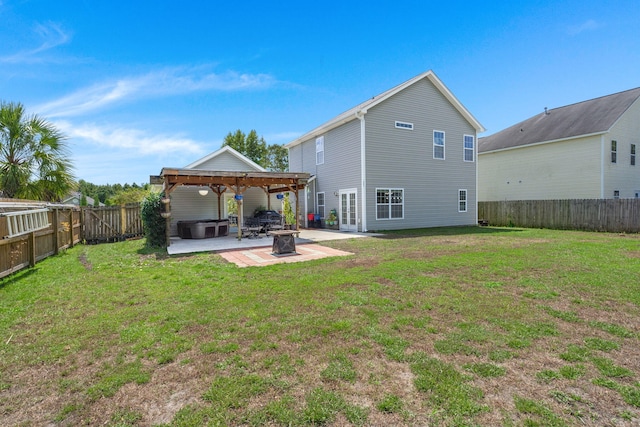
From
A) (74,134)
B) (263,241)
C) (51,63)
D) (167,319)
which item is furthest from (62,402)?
(51,63)

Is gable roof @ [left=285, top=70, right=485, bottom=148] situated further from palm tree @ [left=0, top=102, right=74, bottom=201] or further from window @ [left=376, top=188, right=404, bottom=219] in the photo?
palm tree @ [left=0, top=102, right=74, bottom=201]

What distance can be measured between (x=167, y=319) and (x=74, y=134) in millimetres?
11053

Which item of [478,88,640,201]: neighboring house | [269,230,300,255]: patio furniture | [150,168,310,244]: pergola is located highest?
[478,88,640,201]: neighboring house

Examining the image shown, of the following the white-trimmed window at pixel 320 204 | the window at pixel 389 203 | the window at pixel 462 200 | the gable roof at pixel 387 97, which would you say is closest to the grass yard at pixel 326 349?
the window at pixel 389 203

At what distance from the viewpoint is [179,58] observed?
1292 cm

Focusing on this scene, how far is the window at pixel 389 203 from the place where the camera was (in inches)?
582

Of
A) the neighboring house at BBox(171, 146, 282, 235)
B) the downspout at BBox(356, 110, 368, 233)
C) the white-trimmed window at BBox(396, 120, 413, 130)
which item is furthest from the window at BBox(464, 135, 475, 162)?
the neighboring house at BBox(171, 146, 282, 235)

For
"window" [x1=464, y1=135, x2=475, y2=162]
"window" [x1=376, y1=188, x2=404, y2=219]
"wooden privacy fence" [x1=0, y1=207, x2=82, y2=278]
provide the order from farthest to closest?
"window" [x1=464, y1=135, x2=475, y2=162]
"window" [x1=376, y1=188, x2=404, y2=219]
"wooden privacy fence" [x1=0, y1=207, x2=82, y2=278]

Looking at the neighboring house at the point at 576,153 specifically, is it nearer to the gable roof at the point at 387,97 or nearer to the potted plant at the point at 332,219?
the gable roof at the point at 387,97

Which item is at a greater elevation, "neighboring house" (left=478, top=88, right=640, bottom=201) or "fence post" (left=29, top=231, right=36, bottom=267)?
"neighboring house" (left=478, top=88, right=640, bottom=201)

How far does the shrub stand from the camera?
1107 cm

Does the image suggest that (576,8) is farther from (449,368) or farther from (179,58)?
(179,58)

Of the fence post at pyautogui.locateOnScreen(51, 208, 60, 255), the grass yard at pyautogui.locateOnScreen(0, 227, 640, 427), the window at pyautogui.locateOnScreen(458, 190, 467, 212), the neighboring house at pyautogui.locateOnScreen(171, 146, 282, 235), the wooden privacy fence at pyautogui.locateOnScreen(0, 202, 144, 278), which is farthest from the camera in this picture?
the window at pyautogui.locateOnScreen(458, 190, 467, 212)

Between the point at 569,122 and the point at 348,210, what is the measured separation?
1544cm
